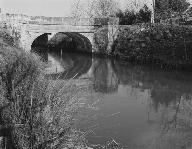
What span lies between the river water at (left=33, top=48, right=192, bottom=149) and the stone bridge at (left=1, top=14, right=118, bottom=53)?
9.73 metres

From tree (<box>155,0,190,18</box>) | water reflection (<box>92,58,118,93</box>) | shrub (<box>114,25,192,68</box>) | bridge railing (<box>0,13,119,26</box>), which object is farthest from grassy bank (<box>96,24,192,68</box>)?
tree (<box>155,0,190,18</box>)

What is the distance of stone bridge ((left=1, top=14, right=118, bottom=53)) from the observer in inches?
1444

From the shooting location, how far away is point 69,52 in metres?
49.7

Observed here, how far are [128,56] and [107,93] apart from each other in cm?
1582

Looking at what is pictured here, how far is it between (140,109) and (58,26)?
A: 24370 mm

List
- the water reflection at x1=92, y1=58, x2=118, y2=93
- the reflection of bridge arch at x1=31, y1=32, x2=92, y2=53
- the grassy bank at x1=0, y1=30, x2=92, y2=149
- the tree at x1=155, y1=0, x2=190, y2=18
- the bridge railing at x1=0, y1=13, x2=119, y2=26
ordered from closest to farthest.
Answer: the grassy bank at x1=0, y1=30, x2=92, y2=149 → the water reflection at x1=92, y1=58, x2=118, y2=93 → the bridge railing at x1=0, y1=13, x2=119, y2=26 → the tree at x1=155, y1=0, x2=190, y2=18 → the reflection of bridge arch at x1=31, y1=32, x2=92, y2=53

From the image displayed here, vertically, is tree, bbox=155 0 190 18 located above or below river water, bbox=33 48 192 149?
above

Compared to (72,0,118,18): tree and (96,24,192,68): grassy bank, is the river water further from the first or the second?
(72,0,118,18): tree

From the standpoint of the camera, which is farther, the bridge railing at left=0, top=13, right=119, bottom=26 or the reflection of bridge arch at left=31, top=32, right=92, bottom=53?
the reflection of bridge arch at left=31, top=32, right=92, bottom=53

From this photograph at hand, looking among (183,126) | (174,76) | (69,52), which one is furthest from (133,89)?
(69,52)

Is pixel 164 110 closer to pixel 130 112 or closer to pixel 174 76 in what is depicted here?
pixel 130 112

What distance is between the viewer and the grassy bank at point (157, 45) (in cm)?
2886

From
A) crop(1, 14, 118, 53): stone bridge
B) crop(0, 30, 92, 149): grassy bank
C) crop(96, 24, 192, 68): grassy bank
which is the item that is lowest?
crop(0, 30, 92, 149): grassy bank

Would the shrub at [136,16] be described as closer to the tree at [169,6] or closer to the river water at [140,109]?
the tree at [169,6]
